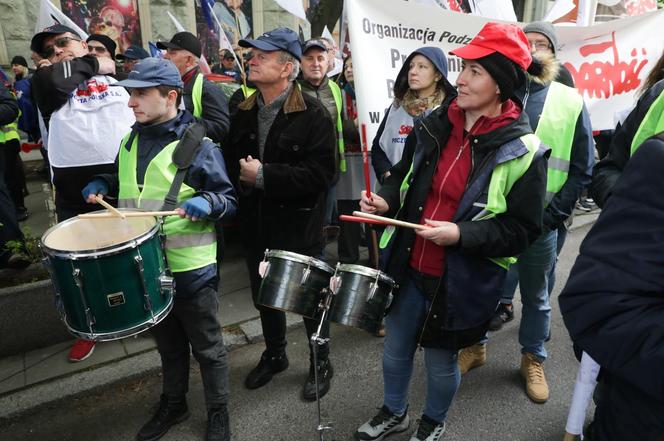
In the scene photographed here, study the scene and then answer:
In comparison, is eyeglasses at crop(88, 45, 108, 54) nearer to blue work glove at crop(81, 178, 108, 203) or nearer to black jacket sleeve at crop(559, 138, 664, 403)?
blue work glove at crop(81, 178, 108, 203)

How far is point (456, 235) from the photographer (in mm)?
1856

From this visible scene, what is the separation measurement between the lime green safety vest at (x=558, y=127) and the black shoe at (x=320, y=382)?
177 cm

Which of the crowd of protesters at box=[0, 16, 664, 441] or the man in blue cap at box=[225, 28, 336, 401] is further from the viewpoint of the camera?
the man in blue cap at box=[225, 28, 336, 401]

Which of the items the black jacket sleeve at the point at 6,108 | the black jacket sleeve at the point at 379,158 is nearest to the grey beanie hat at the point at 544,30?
the black jacket sleeve at the point at 379,158

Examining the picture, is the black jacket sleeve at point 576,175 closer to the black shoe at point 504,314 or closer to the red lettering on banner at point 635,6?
the black shoe at point 504,314

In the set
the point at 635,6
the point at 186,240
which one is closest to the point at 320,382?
the point at 186,240

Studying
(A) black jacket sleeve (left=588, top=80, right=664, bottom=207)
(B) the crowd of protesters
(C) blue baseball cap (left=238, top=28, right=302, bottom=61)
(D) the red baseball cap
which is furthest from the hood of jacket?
(A) black jacket sleeve (left=588, top=80, right=664, bottom=207)

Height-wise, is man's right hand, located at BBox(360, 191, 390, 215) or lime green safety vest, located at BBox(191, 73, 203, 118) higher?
lime green safety vest, located at BBox(191, 73, 203, 118)

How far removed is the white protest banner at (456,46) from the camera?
3303 millimetres

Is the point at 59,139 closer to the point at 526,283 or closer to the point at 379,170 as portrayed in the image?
the point at 379,170

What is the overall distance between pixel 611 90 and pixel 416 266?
3303 mm

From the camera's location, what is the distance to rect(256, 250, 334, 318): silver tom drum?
212cm

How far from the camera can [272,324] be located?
10.1ft

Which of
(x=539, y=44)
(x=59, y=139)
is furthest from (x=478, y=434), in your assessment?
(x=59, y=139)
